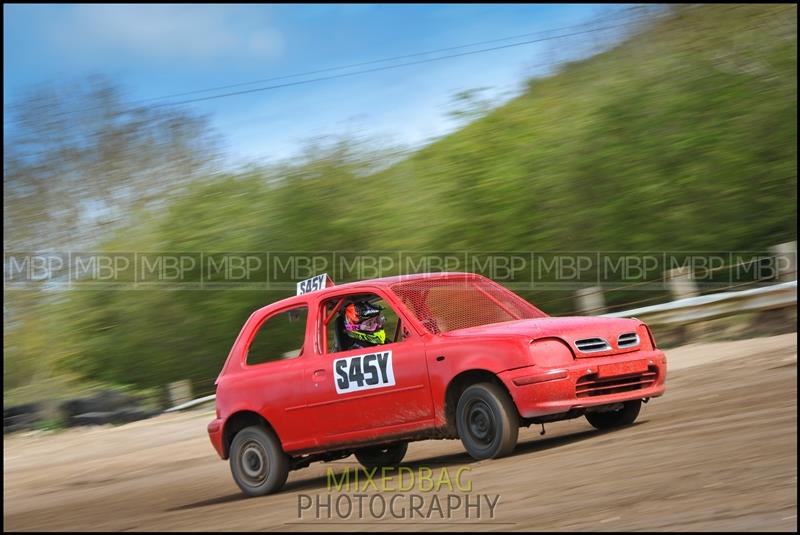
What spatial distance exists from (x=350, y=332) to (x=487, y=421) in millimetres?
1493

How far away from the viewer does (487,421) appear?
27.4ft

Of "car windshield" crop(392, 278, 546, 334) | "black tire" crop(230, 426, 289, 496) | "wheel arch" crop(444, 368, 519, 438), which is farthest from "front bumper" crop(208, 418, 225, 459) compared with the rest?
"wheel arch" crop(444, 368, 519, 438)

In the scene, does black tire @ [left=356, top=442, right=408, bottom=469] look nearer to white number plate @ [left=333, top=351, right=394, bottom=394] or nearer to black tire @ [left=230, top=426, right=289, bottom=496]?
black tire @ [left=230, top=426, right=289, bottom=496]

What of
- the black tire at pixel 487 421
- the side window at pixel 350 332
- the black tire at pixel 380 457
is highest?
the side window at pixel 350 332

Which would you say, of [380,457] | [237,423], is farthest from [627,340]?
[237,423]

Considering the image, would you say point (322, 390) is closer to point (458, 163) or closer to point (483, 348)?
point (483, 348)

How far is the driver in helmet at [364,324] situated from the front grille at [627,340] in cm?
189

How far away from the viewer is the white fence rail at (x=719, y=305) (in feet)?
46.7

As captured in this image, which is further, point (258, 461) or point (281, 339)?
point (281, 339)

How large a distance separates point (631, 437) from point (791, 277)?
7.72m

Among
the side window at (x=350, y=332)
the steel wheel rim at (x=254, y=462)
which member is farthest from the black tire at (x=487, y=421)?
the steel wheel rim at (x=254, y=462)

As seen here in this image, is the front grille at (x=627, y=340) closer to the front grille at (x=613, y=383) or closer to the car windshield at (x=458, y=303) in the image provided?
the front grille at (x=613, y=383)

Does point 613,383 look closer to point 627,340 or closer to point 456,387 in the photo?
point 627,340

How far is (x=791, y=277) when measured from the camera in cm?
1540
